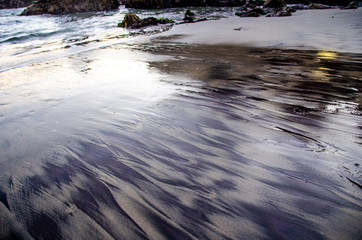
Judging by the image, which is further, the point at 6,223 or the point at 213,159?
the point at 213,159

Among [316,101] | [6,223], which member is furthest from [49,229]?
[316,101]

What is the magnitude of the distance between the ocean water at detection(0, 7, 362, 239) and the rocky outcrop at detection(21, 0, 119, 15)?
2626 cm

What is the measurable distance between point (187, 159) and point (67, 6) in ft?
97.5

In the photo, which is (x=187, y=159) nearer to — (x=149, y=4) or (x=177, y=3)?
(x=149, y=4)

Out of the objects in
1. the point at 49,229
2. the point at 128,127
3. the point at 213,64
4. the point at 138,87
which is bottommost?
the point at 49,229

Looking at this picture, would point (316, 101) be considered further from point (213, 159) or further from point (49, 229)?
point (49, 229)

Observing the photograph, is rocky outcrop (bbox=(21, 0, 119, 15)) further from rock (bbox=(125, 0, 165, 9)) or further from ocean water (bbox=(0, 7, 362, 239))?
ocean water (bbox=(0, 7, 362, 239))

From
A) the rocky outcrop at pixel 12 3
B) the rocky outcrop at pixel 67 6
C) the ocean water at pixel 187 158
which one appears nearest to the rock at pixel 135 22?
the ocean water at pixel 187 158

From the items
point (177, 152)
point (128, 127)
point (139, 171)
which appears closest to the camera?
point (139, 171)

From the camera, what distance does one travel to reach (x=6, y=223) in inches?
34.3

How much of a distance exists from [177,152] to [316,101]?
1.50 m

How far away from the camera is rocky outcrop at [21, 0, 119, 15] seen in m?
22.5

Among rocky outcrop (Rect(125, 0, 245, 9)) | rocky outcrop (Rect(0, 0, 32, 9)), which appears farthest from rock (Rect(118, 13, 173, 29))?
rocky outcrop (Rect(0, 0, 32, 9))

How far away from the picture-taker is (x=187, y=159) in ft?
3.97
